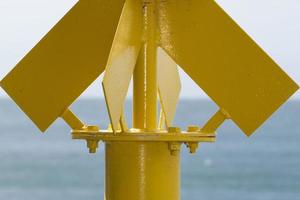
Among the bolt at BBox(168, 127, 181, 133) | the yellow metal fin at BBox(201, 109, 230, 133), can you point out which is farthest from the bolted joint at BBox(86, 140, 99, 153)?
the yellow metal fin at BBox(201, 109, 230, 133)

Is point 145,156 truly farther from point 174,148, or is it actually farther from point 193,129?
point 193,129

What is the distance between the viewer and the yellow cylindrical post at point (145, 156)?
14.1ft

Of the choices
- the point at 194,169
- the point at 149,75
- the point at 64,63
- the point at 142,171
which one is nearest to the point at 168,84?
the point at 149,75

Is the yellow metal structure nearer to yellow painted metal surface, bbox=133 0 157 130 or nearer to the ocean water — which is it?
yellow painted metal surface, bbox=133 0 157 130

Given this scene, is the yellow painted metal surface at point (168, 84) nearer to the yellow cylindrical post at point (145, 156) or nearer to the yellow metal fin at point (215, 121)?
the yellow cylindrical post at point (145, 156)

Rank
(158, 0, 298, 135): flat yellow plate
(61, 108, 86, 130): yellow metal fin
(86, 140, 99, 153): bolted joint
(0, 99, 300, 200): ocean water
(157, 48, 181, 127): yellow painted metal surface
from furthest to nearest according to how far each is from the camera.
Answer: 1. (0, 99, 300, 200): ocean water
2. (157, 48, 181, 127): yellow painted metal surface
3. (61, 108, 86, 130): yellow metal fin
4. (86, 140, 99, 153): bolted joint
5. (158, 0, 298, 135): flat yellow plate

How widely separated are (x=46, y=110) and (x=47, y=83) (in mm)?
128

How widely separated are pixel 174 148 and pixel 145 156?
13 centimetres

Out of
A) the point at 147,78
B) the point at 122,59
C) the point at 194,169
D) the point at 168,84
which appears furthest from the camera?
the point at 194,169

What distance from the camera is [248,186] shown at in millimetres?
54938

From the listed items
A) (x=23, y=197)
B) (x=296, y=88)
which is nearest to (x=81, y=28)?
(x=296, y=88)

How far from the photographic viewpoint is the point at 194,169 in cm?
6469

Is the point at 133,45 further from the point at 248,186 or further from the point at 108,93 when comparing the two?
the point at 248,186

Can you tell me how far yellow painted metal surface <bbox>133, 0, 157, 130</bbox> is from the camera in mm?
4398
